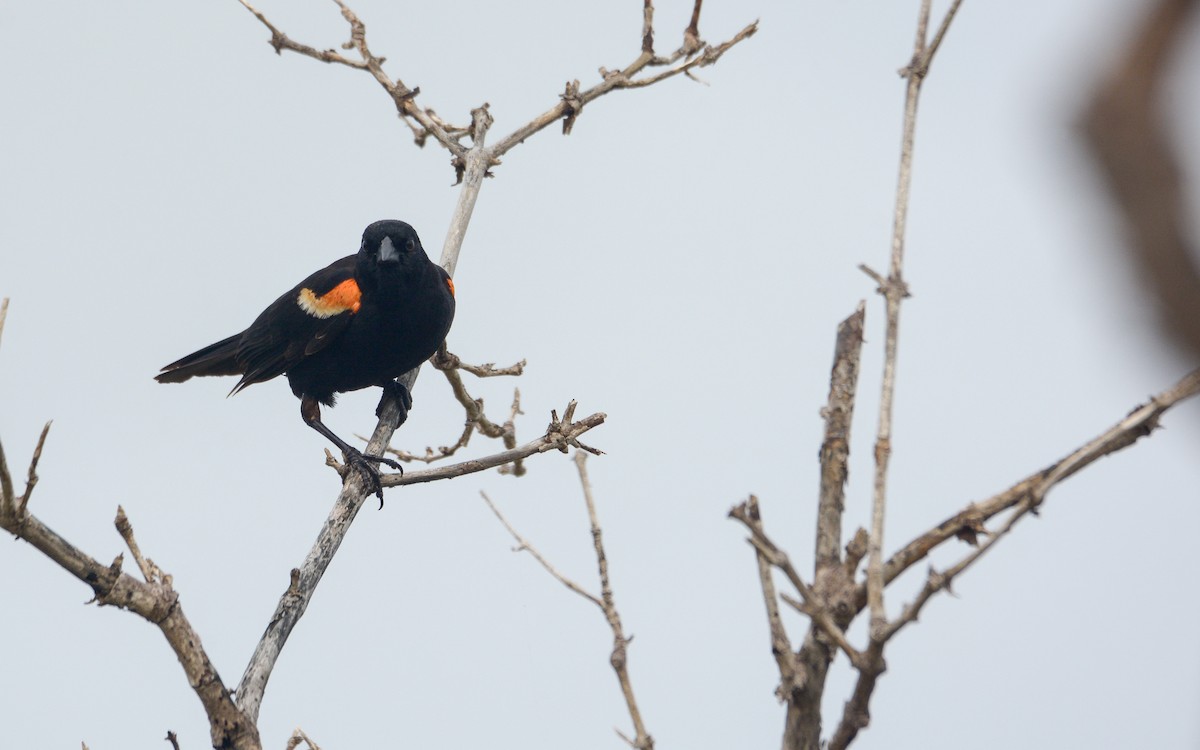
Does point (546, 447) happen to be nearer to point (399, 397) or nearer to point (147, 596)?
point (147, 596)

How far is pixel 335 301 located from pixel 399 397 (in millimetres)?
665

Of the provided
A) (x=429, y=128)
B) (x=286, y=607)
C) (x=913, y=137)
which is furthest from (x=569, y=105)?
(x=913, y=137)

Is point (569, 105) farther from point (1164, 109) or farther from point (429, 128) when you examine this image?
point (1164, 109)

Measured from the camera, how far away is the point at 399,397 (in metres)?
6.72

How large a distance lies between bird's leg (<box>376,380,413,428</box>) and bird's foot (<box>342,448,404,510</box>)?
0.70 metres

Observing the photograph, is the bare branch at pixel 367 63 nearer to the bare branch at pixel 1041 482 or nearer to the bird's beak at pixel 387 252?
the bird's beak at pixel 387 252

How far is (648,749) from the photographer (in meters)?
3.09

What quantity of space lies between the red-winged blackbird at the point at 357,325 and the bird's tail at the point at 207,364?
0.22 m

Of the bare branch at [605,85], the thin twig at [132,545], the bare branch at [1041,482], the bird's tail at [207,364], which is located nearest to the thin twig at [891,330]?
the bare branch at [1041,482]

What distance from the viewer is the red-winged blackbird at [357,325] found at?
654 centimetres

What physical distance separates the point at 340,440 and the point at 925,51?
188 inches

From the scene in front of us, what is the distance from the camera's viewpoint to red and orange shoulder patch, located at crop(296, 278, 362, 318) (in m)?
6.75

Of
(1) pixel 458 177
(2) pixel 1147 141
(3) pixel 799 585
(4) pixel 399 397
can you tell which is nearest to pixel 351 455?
(4) pixel 399 397

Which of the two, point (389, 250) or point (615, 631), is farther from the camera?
point (389, 250)
